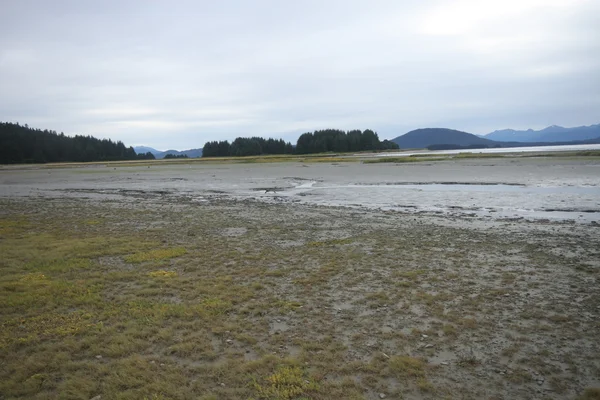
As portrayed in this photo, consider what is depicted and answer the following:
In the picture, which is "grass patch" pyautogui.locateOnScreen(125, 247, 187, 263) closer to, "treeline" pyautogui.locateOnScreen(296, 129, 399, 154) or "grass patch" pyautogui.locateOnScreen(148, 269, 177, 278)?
"grass patch" pyautogui.locateOnScreen(148, 269, 177, 278)

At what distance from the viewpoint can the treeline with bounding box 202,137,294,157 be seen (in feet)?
567

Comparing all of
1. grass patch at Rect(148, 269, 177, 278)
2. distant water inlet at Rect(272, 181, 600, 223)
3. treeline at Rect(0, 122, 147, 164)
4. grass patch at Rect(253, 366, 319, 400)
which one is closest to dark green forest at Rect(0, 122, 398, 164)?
treeline at Rect(0, 122, 147, 164)

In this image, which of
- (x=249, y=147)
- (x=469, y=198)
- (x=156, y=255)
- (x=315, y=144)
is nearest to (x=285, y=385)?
(x=156, y=255)

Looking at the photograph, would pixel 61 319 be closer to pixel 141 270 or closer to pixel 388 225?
pixel 141 270

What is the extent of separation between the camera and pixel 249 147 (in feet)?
568

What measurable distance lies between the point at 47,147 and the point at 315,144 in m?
128

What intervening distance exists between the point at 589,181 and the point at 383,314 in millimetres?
34377

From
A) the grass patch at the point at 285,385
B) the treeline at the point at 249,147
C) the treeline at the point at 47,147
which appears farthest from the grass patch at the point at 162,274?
the treeline at the point at 47,147

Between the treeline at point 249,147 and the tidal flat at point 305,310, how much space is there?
514 feet

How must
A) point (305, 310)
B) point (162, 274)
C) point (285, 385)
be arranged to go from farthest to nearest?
point (162, 274) < point (305, 310) < point (285, 385)

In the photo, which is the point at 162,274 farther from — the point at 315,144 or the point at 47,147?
the point at 47,147

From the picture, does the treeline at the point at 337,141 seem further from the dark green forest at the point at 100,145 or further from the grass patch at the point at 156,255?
the grass patch at the point at 156,255

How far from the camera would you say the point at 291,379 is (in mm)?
5562

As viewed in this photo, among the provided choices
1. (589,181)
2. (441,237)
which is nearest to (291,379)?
(441,237)
